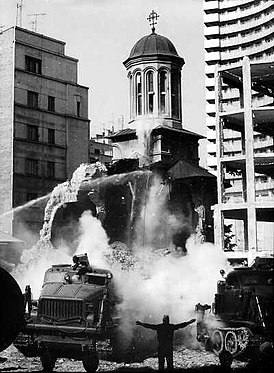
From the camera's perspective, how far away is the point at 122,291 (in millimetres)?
19250

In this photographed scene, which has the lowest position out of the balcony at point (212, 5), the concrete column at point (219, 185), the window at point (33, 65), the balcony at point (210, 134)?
the concrete column at point (219, 185)

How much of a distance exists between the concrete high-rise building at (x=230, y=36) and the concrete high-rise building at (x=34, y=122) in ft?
83.7

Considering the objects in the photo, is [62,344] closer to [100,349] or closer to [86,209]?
[100,349]

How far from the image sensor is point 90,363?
1736 cm

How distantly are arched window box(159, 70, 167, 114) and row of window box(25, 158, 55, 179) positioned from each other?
42.6 ft

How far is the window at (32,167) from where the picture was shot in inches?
2132

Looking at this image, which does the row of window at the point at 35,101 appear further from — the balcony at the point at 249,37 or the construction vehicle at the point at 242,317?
the construction vehicle at the point at 242,317

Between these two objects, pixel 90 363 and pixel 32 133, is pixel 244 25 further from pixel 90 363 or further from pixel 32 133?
pixel 90 363

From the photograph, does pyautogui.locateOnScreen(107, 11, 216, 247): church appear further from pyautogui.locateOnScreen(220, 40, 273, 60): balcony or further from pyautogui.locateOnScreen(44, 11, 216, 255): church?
pyautogui.locateOnScreen(220, 40, 273, 60): balcony

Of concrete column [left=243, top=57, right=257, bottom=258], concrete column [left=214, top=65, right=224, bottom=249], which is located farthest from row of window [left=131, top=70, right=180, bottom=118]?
concrete column [left=243, top=57, right=257, bottom=258]

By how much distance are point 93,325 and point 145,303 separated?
2.85 metres

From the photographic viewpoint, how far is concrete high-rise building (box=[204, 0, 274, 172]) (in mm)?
77812

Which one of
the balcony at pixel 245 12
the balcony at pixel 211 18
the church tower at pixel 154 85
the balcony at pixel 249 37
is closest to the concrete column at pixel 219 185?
the church tower at pixel 154 85

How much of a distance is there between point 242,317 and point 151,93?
3542cm
